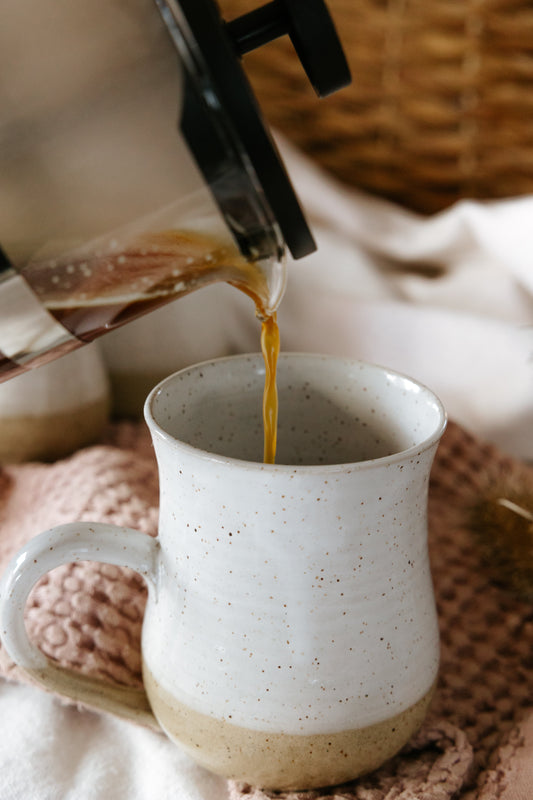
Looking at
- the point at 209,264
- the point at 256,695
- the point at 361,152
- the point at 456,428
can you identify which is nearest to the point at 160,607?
the point at 256,695

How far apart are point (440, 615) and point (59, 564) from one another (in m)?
0.28

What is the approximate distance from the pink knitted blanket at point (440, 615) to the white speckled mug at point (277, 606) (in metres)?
0.03

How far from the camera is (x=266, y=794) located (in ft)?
1.27

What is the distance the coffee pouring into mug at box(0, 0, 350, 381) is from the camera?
0.29 metres

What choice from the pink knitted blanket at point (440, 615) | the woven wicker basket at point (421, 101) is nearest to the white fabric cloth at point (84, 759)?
the pink knitted blanket at point (440, 615)

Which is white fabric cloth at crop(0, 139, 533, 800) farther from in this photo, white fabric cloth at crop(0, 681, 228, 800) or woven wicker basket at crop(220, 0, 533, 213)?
white fabric cloth at crop(0, 681, 228, 800)

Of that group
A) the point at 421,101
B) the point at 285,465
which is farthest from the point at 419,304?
the point at 285,465

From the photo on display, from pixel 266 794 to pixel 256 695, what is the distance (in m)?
0.06

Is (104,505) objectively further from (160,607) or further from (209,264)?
(209,264)

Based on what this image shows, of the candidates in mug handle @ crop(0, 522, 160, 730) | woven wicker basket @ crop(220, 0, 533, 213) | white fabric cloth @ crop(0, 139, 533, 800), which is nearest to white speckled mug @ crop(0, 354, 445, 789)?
mug handle @ crop(0, 522, 160, 730)

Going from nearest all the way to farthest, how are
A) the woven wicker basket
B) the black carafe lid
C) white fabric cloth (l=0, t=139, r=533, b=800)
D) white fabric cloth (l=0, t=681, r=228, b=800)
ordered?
the black carafe lid → white fabric cloth (l=0, t=681, r=228, b=800) → white fabric cloth (l=0, t=139, r=533, b=800) → the woven wicker basket

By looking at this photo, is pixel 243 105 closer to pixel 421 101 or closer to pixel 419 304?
pixel 419 304

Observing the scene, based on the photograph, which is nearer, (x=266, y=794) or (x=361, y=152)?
(x=266, y=794)

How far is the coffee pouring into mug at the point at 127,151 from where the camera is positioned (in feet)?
0.94
